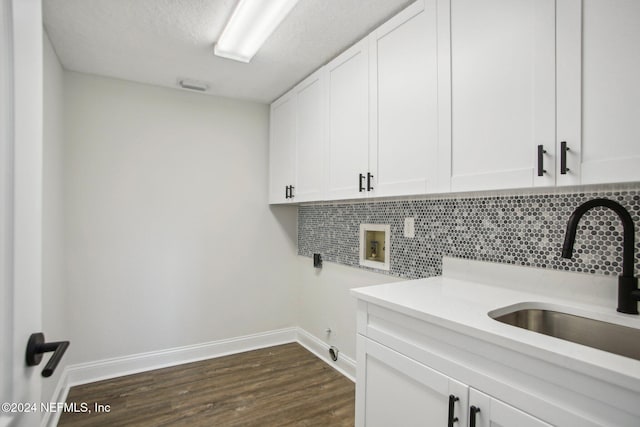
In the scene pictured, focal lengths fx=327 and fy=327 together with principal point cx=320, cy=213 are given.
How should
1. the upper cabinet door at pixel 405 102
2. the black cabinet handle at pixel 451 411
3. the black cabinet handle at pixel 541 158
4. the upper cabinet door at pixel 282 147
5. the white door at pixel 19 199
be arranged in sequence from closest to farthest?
1. the white door at pixel 19 199
2. the black cabinet handle at pixel 451 411
3. the black cabinet handle at pixel 541 158
4. the upper cabinet door at pixel 405 102
5. the upper cabinet door at pixel 282 147

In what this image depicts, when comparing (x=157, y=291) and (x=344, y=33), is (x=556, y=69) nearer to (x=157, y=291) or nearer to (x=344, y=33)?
(x=344, y=33)

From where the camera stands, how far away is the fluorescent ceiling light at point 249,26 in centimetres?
173

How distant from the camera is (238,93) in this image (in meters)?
3.04

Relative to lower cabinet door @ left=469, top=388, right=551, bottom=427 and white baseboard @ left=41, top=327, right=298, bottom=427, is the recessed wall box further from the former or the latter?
white baseboard @ left=41, top=327, right=298, bottom=427

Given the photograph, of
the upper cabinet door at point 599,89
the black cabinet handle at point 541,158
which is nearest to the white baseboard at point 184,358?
the black cabinet handle at point 541,158

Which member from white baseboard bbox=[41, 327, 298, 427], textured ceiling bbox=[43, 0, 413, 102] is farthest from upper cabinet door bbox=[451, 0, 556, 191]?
white baseboard bbox=[41, 327, 298, 427]

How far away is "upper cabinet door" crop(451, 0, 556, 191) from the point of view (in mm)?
1143

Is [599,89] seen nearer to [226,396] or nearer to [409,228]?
[409,228]

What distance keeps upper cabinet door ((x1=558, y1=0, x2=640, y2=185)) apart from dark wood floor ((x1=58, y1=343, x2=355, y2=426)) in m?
1.91

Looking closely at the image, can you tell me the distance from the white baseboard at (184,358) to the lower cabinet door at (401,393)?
1.15 metres

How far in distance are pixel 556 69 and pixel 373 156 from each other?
3.17 feet

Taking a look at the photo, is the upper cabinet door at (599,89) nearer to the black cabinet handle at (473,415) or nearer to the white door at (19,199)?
the black cabinet handle at (473,415)

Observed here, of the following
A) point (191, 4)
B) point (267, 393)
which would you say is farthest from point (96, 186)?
point (267, 393)

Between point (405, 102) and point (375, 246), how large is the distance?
1.10m
